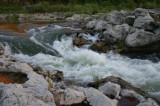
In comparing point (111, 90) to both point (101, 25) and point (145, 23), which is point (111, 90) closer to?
point (145, 23)

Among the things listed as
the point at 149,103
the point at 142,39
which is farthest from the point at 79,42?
the point at 149,103

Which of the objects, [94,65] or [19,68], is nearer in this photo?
[19,68]

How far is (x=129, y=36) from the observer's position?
16062 mm

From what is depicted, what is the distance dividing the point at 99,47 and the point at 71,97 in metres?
8.44

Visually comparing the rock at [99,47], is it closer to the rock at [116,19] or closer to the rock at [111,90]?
the rock at [116,19]

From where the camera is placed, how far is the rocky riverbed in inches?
308

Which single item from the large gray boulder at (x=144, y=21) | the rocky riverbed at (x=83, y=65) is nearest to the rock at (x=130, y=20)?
the rocky riverbed at (x=83, y=65)

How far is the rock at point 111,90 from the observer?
27.8ft

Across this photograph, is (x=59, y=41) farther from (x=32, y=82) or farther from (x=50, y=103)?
A: (x=50, y=103)

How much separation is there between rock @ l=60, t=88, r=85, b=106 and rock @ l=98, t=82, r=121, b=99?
30.1 inches

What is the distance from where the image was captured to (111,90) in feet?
28.0

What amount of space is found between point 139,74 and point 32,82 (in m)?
5.24

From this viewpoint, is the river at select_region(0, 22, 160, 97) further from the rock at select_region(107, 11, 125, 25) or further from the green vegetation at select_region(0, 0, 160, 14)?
the green vegetation at select_region(0, 0, 160, 14)

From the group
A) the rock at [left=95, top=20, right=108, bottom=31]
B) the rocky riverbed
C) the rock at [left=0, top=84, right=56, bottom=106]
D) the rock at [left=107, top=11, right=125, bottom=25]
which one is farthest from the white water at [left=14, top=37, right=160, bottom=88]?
the rock at [left=0, top=84, right=56, bottom=106]
